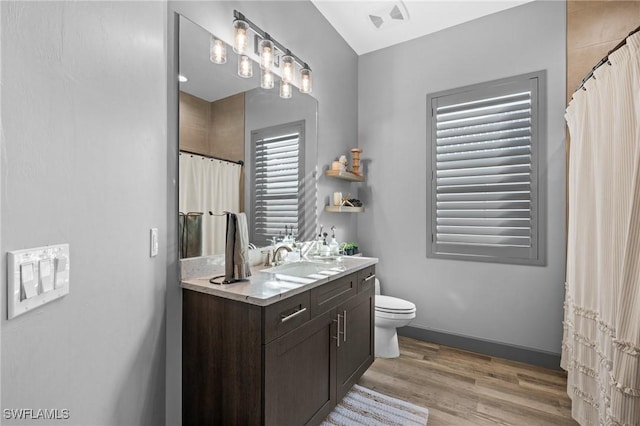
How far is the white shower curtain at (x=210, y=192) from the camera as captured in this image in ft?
5.05

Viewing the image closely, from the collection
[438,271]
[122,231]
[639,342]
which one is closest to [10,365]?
[122,231]

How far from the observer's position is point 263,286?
146 centimetres

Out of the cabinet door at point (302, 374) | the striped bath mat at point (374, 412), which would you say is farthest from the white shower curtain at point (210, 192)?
the striped bath mat at point (374, 412)

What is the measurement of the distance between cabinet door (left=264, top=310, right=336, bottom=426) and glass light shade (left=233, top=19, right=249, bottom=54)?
1641 millimetres

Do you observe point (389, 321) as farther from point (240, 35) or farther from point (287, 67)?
point (240, 35)

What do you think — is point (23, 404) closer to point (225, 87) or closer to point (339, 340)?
point (339, 340)

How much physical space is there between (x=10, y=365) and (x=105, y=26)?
107 cm

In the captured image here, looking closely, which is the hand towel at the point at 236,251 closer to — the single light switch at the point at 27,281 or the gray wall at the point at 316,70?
the gray wall at the point at 316,70

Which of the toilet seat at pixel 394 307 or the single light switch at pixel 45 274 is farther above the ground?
the single light switch at pixel 45 274

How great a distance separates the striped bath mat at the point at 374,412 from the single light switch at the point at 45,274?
1.62 meters

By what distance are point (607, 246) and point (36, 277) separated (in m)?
2.16

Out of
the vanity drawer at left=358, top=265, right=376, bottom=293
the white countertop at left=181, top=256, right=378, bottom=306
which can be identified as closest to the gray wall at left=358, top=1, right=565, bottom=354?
the vanity drawer at left=358, top=265, right=376, bottom=293

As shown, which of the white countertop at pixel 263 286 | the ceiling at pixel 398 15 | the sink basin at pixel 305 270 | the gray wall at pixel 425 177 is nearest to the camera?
the white countertop at pixel 263 286

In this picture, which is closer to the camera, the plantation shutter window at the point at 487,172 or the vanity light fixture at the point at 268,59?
the vanity light fixture at the point at 268,59
